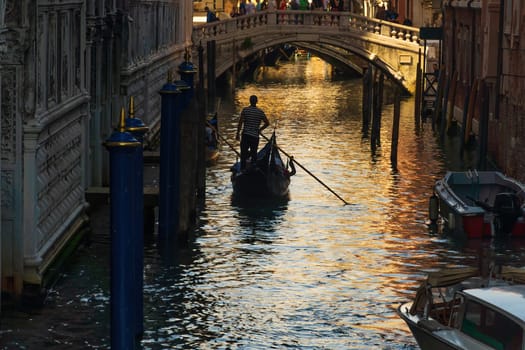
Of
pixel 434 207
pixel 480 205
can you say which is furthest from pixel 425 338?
pixel 434 207

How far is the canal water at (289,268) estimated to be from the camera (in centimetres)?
1247

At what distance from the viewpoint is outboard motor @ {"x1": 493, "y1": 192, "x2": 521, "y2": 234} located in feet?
56.2

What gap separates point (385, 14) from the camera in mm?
43750

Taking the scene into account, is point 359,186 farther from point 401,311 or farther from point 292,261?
point 401,311

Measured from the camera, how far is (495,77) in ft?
79.5

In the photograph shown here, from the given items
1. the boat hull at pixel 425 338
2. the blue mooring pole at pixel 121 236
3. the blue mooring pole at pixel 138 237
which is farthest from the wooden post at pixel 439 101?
the blue mooring pole at pixel 121 236

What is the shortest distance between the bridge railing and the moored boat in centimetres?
2017

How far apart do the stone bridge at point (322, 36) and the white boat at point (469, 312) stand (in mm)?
26935

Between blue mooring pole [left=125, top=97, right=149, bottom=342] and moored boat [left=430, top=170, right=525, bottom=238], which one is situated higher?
blue mooring pole [left=125, top=97, right=149, bottom=342]

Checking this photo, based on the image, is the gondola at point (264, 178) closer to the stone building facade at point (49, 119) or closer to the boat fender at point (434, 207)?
the stone building facade at point (49, 119)

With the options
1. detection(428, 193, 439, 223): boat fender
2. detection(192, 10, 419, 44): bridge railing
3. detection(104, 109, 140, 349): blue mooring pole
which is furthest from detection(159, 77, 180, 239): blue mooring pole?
detection(192, 10, 419, 44): bridge railing

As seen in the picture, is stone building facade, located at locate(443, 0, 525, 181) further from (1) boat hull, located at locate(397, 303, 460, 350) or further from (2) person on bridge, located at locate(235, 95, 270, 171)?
(1) boat hull, located at locate(397, 303, 460, 350)

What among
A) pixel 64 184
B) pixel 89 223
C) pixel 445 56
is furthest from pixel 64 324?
pixel 445 56

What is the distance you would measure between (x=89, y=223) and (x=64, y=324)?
3.52m
